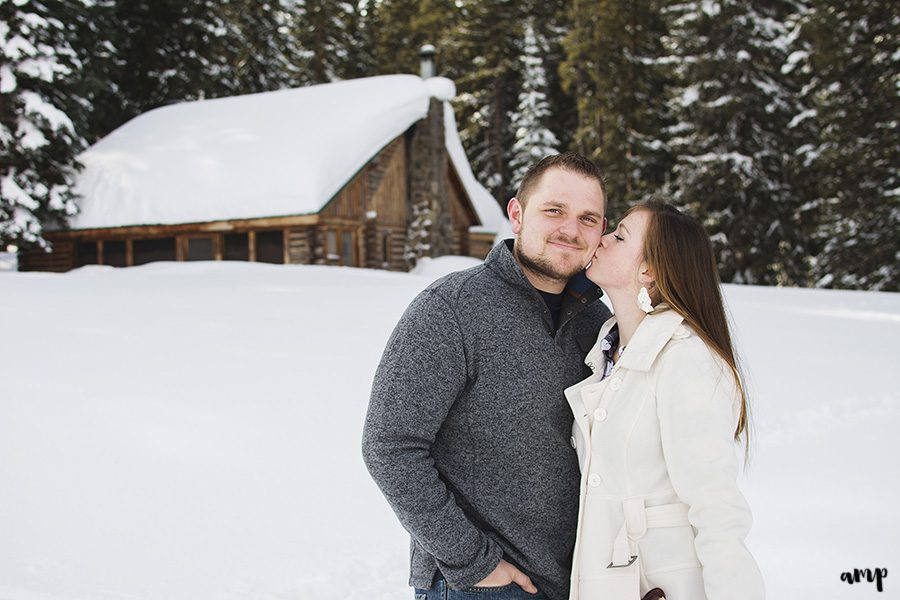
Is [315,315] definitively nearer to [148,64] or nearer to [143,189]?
[143,189]

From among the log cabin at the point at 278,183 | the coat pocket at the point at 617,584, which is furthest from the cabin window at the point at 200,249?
the coat pocket at the point at 617,584

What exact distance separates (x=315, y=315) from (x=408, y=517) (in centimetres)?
991

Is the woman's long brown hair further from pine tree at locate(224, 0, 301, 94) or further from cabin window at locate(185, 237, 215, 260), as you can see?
pine tree at locate(224, 0, 301, 94)

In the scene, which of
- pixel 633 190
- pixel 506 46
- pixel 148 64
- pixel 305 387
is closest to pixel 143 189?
pixel 148 64

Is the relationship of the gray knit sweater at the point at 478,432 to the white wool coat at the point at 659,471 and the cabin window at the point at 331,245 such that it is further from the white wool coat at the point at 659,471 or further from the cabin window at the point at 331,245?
the cabin window at the point at 331,245

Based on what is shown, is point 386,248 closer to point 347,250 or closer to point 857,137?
point 347,250

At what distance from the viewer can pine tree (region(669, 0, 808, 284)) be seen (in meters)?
25.1

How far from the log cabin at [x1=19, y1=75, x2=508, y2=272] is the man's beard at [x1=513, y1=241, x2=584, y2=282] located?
16.1 m

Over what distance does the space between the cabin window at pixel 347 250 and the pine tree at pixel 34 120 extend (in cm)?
671

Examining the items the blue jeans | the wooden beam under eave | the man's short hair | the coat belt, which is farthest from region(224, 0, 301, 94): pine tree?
the coat belt

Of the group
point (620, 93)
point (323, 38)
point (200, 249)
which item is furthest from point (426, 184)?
point (323, 38)

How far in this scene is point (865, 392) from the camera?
9.34 metres

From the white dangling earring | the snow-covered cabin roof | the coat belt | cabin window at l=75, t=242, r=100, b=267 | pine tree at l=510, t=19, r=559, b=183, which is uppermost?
pine tree at l=510, t=19, r=559, b=183

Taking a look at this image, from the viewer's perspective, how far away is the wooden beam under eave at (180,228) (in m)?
19.1
